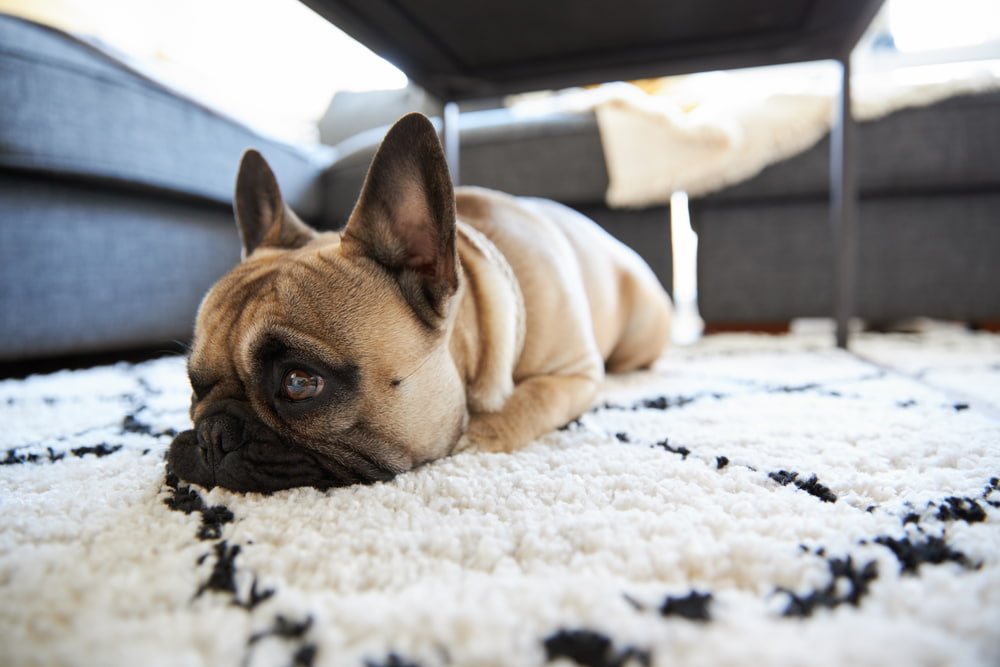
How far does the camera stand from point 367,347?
0.70 metres

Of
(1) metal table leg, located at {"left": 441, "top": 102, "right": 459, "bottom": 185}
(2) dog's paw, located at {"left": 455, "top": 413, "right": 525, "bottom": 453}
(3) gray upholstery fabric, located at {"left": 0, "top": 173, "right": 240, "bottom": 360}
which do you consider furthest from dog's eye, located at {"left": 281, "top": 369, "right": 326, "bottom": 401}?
(1) metal table leg, located at {"left": 441, "top": 102, "right": 459, "bottom": 185}

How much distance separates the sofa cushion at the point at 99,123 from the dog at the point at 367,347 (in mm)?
638

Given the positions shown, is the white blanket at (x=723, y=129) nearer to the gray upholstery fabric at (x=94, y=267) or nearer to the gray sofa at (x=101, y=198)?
the gray sofa at (x=101, y=198)

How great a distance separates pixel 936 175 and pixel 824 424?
1.62 m

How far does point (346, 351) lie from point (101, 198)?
1.14 m

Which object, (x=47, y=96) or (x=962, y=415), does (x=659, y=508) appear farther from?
(x=47, y=96)

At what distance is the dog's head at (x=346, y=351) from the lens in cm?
66

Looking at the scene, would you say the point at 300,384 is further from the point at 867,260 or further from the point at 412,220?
the point at 867,260

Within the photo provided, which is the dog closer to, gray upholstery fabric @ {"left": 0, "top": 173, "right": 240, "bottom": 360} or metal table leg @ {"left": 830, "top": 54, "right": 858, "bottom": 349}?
gray upholstery fabric @ {"left": 0, "top": 173, "right": 240, "bottom": 360}

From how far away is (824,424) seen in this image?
0.88 metres

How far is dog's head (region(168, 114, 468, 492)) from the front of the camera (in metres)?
0.66

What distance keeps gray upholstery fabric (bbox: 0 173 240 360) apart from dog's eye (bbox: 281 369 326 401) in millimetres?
997

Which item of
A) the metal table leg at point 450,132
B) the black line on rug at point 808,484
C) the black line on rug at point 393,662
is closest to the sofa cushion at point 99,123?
the metal table leg at point 450,132

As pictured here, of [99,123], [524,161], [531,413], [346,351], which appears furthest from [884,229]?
[99,123]
